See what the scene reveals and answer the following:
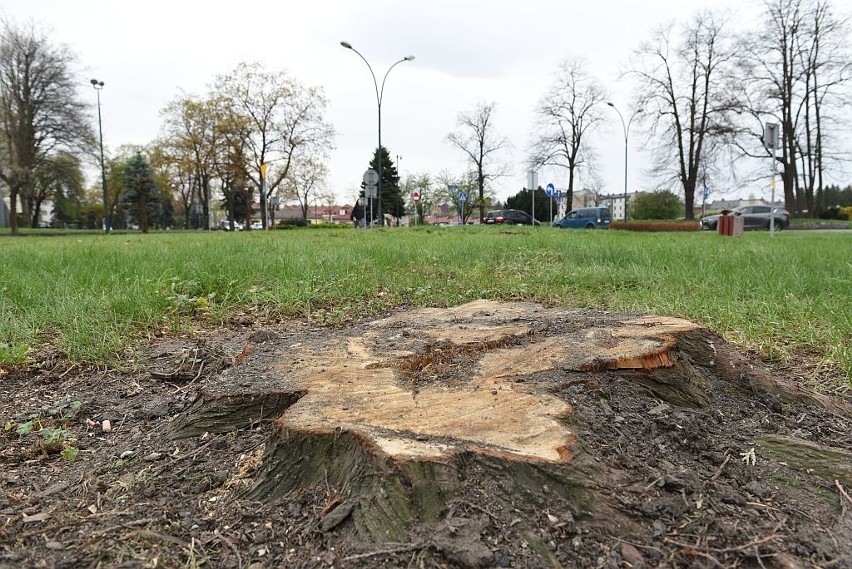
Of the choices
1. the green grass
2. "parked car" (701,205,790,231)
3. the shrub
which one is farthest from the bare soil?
the shrub

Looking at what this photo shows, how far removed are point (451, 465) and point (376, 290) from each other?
364 centimetres

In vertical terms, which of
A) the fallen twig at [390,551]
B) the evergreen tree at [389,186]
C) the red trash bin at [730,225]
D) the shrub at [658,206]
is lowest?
the fallen twig at [390,551]

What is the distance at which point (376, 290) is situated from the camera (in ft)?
15.9

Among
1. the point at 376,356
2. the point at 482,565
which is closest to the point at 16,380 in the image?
the point at 376,356

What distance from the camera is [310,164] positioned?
39.4 meters

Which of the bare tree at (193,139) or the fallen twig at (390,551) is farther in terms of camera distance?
the bare tree at (193,139)

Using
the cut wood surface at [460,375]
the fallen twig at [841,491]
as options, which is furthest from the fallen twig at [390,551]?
the fallen twig at [841,491]

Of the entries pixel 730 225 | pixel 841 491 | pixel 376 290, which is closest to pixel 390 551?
pixel 841 491

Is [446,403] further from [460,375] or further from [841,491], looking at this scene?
[841,491]

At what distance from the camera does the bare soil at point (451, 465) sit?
119 centimetres

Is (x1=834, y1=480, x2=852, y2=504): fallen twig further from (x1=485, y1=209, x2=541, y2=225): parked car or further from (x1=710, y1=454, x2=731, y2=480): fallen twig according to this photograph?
(x1=485, y1=209, x2=541, y2=225): parked car

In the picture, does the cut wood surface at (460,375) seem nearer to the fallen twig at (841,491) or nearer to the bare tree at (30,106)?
the fallen twig at (841,491)

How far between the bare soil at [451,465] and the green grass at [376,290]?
1.02 metres

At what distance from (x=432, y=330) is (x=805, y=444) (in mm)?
1440
